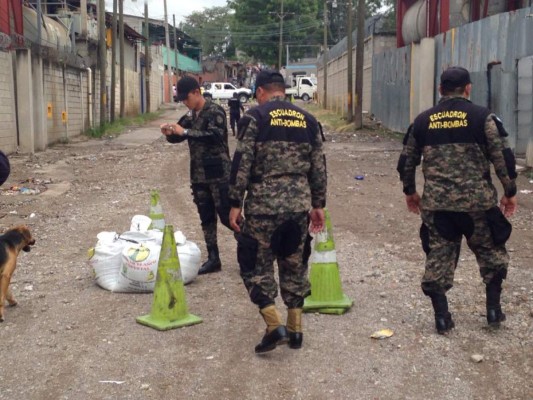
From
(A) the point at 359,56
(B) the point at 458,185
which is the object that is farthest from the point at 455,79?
(A) the point at 359,56

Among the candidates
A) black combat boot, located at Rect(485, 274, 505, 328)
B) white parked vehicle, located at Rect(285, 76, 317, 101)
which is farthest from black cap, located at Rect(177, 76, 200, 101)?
white parked vehicle, located at Rect(285, 76, 317, 101)

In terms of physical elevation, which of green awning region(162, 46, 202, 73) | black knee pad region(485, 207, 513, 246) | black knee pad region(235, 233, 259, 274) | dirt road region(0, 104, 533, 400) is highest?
green awning region(162, 46, 202, 73)

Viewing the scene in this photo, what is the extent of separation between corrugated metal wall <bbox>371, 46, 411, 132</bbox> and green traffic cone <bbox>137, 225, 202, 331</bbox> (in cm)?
1751

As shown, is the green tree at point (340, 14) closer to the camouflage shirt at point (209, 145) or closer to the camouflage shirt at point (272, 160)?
the camouflage shirt at point (209, 145)

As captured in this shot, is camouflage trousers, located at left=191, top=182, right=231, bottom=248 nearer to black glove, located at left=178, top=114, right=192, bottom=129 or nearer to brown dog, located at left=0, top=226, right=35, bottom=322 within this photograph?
black glove, located at left=178, top=114, right=192, bottom=129

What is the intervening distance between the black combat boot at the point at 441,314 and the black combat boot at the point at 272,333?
109cm

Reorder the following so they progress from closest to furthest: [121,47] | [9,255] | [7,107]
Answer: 1. [9,255]
2. [7,107]
3. [121,47]

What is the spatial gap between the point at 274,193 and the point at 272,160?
0.21m

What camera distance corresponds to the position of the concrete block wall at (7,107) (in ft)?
56.7

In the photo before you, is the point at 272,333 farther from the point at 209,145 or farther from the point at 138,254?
the point at 209,145

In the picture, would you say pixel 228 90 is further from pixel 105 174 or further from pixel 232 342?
pixel 232 342

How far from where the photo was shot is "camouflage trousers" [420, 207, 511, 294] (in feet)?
15.8

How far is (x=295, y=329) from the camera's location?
477 centimetres

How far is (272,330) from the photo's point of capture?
4.57 m
